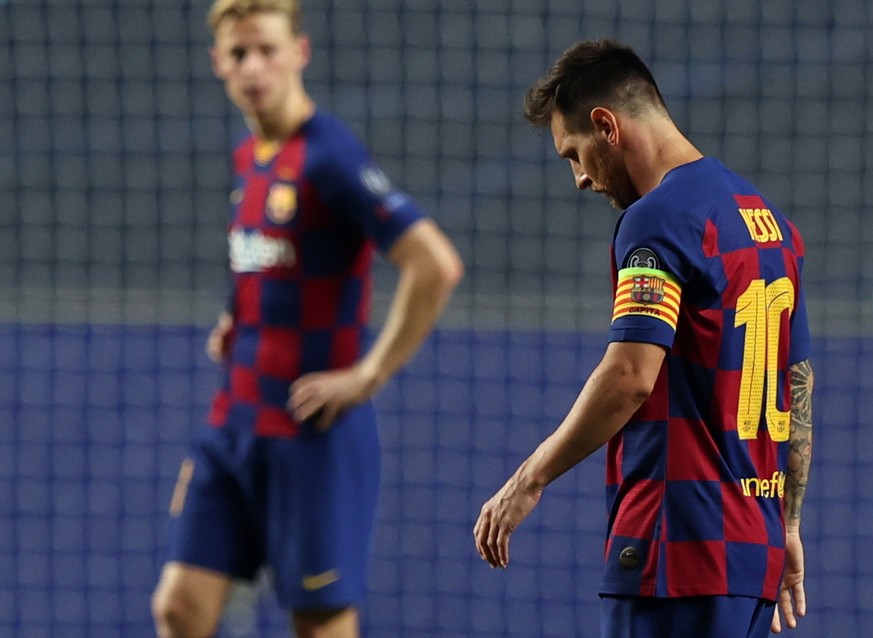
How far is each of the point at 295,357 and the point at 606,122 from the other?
2.74 ft

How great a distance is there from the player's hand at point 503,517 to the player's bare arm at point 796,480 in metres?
0.64

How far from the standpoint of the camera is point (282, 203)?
3227 mm

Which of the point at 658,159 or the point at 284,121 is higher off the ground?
the point at 284,121

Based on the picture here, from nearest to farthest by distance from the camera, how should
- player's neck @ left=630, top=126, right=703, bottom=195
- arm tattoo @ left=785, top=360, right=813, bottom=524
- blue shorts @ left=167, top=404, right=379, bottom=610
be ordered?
player's neck @ left=630, top=126, right=703, bottom=195
arm tattoo @ left=785, top=360, right=813, bottom=524
blue shorts @ left=167, top=404, right=379, bottom=610

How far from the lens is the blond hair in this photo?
3320 millimetres

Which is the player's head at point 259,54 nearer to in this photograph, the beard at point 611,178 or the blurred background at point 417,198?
the beard at point 611,178

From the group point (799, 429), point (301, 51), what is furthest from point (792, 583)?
point (301, 51)

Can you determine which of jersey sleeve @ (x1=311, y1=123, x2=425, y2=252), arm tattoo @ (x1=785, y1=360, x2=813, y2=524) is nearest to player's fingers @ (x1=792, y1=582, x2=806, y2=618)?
arm tattoo @ (x1=785, y1=360, x2=813, y2=524)

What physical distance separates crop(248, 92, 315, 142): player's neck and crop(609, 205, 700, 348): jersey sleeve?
88cm

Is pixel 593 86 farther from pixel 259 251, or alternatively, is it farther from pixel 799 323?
pixel 259 251

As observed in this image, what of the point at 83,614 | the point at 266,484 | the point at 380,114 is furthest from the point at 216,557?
the point at 380,114

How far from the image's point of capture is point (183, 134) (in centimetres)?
1178

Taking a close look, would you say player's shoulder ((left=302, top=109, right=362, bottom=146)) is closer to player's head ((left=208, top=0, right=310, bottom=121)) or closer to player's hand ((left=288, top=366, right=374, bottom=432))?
player's head ((left=208, top=0, right=310, bottom=121))

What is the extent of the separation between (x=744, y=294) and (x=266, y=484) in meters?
1.13
